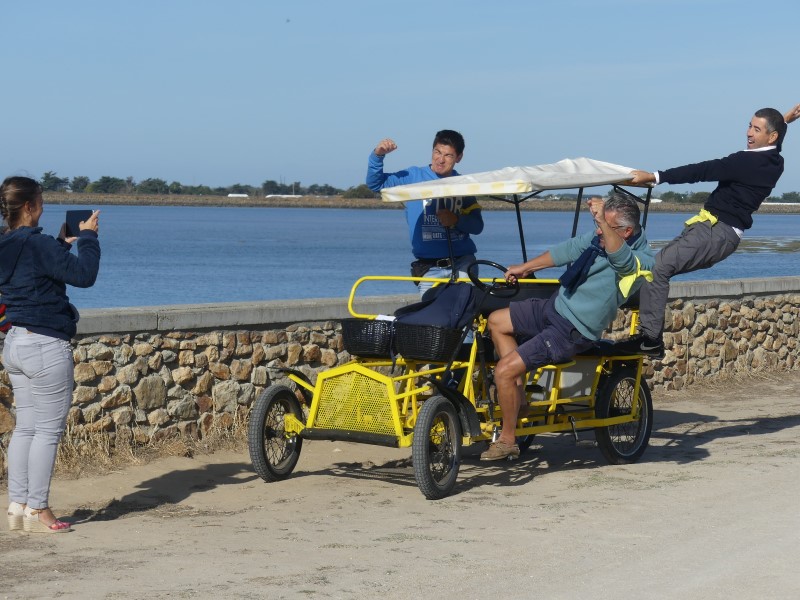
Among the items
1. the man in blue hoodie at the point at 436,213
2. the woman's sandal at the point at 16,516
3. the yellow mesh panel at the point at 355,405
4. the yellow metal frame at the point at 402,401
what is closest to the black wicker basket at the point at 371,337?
the yellow metal frame at the point at 402,401

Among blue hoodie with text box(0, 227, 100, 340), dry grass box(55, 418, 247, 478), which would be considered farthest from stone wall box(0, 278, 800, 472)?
blue hoodie with text box(0, 227, 100, 340)

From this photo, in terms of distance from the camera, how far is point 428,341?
8.06 m

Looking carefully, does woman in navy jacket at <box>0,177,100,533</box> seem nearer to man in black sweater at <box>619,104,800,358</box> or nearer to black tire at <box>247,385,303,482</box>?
black tire at <box>247,385,303,482</box>

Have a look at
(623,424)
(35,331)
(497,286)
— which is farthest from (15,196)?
(623,424)

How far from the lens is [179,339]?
371 inches

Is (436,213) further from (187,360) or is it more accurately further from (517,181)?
(187,360)

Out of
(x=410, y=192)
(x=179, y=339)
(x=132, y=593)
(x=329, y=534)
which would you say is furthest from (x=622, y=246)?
(x=132, y=593)

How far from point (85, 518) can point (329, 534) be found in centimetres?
154

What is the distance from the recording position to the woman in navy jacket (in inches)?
266

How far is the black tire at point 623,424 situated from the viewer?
358 inches

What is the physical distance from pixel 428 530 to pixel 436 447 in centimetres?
94

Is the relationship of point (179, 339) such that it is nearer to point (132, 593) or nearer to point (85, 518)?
point (85, 518)

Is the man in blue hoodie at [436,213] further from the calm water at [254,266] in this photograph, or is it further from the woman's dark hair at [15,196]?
the calm water at [254,266]

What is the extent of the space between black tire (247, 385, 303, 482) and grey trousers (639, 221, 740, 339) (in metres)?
2.56
